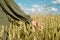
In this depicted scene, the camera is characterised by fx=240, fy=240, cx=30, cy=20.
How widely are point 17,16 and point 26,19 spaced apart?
124 mm

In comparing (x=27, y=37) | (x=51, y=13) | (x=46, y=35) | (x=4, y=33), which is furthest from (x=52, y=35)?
(x=51, y=13)

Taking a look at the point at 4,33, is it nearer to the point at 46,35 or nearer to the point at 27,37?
the point at 27,37

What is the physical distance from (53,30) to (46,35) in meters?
0.20

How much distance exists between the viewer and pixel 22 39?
2.35 m

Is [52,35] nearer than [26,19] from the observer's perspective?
Yes

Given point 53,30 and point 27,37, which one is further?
point 53,30

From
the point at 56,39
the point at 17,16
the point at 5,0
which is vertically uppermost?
the point at 5,0

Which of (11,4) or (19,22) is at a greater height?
(11,4)

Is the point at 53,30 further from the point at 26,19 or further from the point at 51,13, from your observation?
the point at 51,13

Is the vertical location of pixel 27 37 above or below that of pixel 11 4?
below

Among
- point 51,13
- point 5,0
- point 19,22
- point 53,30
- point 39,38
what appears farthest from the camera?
point 51,13

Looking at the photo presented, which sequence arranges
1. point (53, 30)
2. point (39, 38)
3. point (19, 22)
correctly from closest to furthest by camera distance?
point (39, 38) < point (53, 30) < point (19, 22)

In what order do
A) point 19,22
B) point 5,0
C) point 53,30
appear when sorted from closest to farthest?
point 53,30, point 5,0, point 19,22

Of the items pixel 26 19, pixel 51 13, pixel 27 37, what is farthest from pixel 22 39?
pixel 51 13
